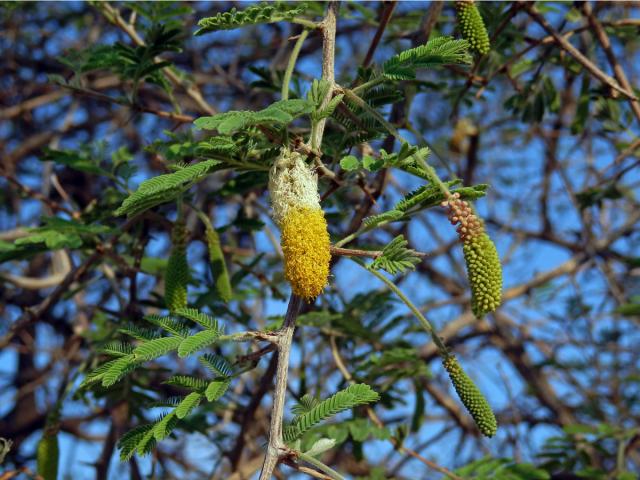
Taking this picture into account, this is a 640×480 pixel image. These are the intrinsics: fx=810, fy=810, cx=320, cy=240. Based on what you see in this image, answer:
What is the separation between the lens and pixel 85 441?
4668 mm

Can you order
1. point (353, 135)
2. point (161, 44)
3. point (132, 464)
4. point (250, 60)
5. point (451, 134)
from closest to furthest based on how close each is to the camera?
point (353, 135), point (161, 44), point (132, 464), point (451, 134), point (250, 60)

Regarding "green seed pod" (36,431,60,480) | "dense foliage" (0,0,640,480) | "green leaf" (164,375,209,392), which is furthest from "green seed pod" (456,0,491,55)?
"green seed pod" (36,431,60,480)

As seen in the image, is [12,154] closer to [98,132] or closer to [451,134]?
[98,132]

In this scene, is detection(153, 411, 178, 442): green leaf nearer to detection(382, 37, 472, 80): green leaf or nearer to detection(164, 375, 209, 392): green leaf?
detection(164, 375, 209, 392): green leaf

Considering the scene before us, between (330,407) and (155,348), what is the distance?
38cm

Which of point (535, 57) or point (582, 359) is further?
point (582, 359)

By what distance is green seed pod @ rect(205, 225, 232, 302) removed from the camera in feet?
7.14

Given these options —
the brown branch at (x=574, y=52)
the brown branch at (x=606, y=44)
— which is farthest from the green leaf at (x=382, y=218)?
the brown branch at (x=606, y=44)

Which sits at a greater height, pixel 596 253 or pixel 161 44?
pixel 596 253

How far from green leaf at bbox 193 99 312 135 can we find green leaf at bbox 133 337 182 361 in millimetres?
452

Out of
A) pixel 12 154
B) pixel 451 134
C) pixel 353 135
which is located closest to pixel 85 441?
pixel 12 154

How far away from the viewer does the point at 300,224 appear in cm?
163

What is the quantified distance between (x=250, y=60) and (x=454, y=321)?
82.9 inches

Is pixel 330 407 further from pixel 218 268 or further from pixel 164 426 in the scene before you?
pixel 218 268
